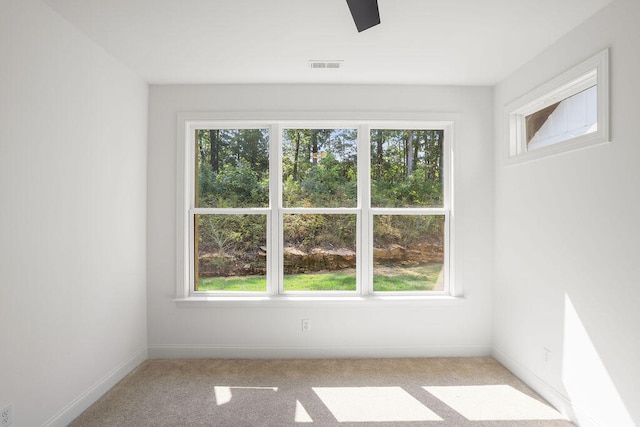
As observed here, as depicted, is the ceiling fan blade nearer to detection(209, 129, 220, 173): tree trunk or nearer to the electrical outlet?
detection(209, 129, 220, 173): tree trunk

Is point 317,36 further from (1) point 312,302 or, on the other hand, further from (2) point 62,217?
(1) point 312,302

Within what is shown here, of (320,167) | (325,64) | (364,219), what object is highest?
(325,64)

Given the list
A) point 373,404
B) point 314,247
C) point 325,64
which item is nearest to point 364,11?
point 325,64

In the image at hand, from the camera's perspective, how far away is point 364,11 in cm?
162

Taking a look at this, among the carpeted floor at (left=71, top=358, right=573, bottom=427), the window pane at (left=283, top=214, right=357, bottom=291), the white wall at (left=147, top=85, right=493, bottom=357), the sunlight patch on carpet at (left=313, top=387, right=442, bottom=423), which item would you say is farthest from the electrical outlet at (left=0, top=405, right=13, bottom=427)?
the window pane at (left=283, top=214, right=357, bottom=291)

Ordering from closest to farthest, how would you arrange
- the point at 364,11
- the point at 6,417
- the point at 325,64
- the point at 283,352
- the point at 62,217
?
the point at 364,11 < the point at 6,417 < the point at 62,217 < the point at 325,64 < the point at 283,352

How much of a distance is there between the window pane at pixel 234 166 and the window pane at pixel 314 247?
42 centimetres

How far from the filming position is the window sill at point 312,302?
3.46 meters

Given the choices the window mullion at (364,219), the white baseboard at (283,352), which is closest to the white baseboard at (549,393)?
the white baseboard at (283,352)

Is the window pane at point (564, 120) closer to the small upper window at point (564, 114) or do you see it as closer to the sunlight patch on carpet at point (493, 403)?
the small upper window at point (564, 114)

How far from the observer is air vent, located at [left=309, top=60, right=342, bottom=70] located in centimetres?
299

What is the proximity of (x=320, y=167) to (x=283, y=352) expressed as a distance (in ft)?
5.90

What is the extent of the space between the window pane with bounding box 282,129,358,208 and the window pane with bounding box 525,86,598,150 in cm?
154

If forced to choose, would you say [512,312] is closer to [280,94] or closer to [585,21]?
[585,21]
